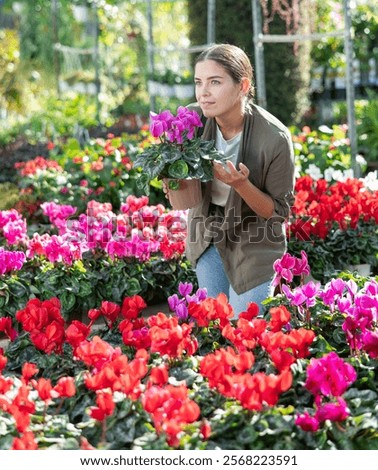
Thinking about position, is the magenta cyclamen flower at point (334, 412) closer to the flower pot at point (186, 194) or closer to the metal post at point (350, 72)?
the flower pot at point (186, 194)

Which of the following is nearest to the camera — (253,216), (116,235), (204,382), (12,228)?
(204,382)

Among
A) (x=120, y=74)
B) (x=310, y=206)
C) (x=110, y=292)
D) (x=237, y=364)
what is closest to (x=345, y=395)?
(x=237, y=364)

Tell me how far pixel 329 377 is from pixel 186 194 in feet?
4.41

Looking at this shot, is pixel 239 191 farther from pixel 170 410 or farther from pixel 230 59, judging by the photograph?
pixel 170 410

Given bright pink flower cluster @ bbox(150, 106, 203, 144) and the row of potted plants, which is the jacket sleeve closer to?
bright pink flower cluster @ bbox(150, 106, 203, 144)

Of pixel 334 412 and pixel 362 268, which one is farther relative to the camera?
pixel 362 268

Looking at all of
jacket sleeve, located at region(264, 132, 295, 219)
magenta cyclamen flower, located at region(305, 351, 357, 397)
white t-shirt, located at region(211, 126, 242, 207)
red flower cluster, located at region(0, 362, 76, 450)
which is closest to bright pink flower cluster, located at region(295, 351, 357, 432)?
magenta cyclamen flower, located at region(305, 351, 357, 397)

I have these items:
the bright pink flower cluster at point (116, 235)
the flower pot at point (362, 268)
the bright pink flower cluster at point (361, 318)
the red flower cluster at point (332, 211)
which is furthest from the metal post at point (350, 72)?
the bright pink flower cluster at point (361, 318)

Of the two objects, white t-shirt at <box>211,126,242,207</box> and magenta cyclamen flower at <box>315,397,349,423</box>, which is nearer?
magenta cyclamen flower at <box>315,397,349,423</box>

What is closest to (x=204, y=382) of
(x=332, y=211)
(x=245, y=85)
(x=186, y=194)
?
(x=186, y=194)

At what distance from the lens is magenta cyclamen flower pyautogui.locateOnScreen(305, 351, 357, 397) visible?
2.50m

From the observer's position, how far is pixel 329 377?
99.6 inches

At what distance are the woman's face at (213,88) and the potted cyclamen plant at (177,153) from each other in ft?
0.31

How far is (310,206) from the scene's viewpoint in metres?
5.36
